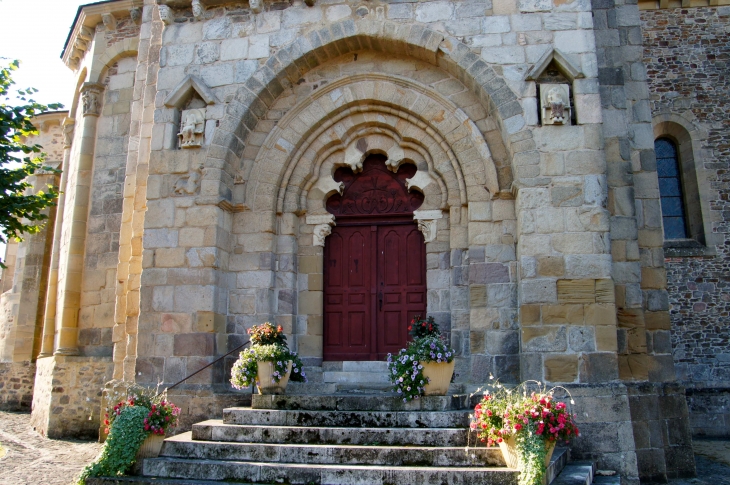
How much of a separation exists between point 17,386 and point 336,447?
1025 centimetres

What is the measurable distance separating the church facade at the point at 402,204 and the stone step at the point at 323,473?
162cm

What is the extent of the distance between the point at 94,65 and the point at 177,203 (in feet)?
15.9

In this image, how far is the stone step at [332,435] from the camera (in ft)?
19.8

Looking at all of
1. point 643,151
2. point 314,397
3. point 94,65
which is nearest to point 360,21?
point 643,151

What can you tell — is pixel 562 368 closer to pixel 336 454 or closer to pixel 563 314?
pixel 563 314

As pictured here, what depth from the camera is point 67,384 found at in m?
10.1

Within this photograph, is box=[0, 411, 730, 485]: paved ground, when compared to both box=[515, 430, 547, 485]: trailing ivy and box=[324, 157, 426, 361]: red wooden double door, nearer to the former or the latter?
box=[515, 430, 547, 485]: trailing ivy

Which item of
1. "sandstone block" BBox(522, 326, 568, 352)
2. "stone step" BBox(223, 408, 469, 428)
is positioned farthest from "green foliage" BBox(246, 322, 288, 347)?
"sandstone block" BBox(522, 326, 568, 352)

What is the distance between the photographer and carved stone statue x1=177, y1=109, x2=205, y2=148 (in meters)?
8.33

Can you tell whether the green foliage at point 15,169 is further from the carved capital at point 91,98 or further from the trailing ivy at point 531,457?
the trailing ivy at point 531,457

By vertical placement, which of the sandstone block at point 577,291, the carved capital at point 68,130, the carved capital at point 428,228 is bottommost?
the sandstone block at point 577,291

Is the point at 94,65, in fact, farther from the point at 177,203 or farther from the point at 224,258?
the point at 224,258

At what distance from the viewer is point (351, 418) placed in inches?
255

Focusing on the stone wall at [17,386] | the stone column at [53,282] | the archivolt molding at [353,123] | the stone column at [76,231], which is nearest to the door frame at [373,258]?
the archivolt molding at [353,123]
